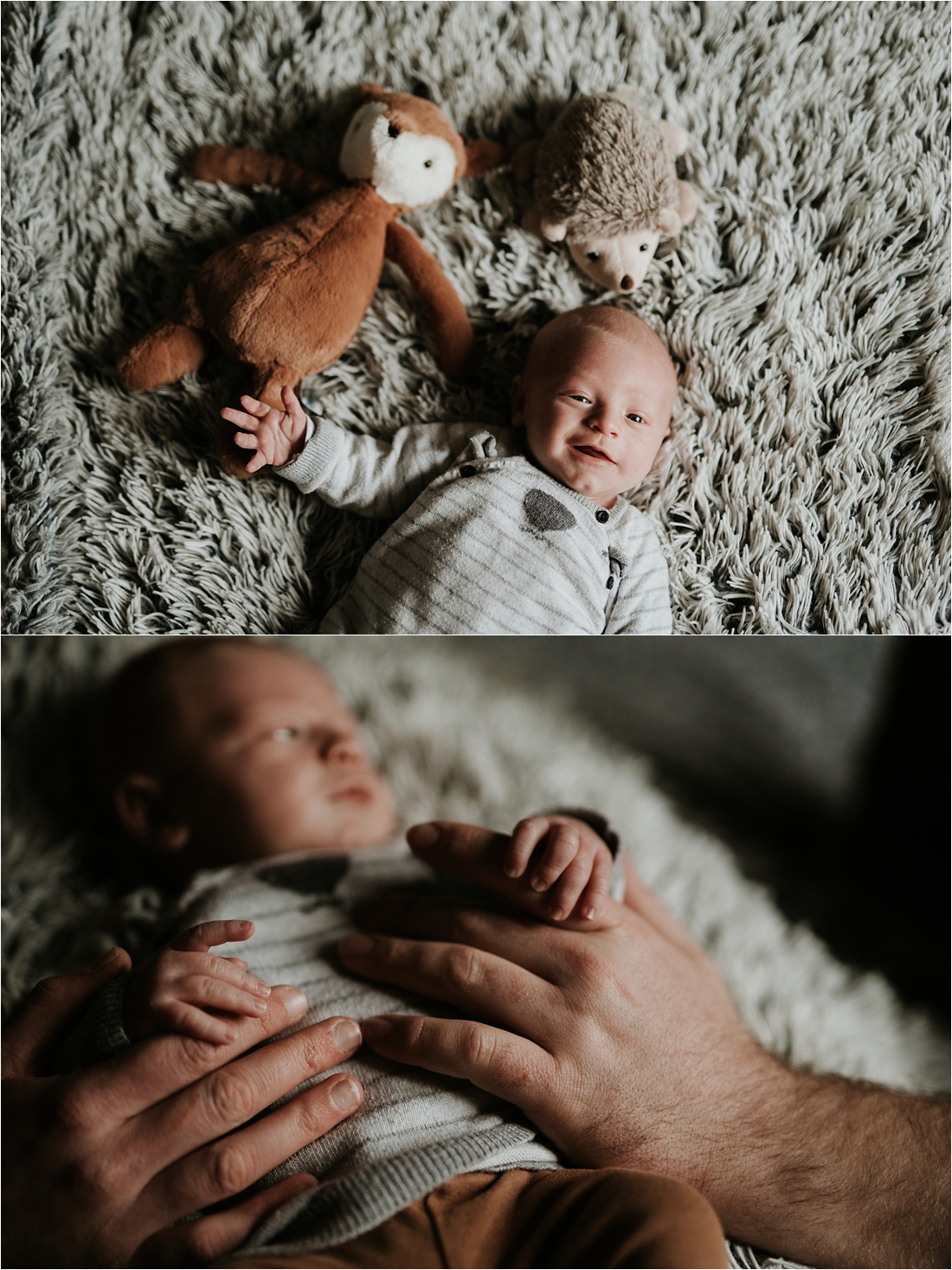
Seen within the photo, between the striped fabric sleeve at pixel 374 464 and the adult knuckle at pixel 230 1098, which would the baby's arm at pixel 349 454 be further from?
the adult knuckle at pixel 230 1098

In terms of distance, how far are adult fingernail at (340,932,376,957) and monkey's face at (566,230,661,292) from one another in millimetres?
812

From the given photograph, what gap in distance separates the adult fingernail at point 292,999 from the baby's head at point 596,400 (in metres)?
0.62

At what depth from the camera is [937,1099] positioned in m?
0.97

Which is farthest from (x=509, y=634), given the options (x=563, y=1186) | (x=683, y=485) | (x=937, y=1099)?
(x=937, y=1099)

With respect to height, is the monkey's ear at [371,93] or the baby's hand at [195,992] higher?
the monkey's ear at [371,93]

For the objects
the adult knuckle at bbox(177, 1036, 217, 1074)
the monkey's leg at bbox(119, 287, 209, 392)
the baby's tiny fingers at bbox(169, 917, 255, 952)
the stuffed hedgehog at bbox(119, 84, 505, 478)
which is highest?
the stuffed hedgehog at bbox(119, 84, 505, 478)

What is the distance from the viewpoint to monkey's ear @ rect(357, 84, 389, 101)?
112 centimetres

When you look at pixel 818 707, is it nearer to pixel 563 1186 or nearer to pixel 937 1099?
pixel 937 1099

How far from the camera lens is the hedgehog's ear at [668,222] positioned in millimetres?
1106

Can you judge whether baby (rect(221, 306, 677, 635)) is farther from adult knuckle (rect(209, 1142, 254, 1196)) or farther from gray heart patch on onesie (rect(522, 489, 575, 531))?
adult knuckle (rect(209, 1142, 254, 1196))

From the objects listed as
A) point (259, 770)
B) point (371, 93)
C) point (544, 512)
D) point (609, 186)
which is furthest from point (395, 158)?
point (259, 770)

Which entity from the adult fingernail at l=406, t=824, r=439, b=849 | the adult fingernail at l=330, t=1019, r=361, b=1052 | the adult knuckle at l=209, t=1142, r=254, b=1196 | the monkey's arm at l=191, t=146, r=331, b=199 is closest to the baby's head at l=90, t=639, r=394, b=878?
the adult fingernail at l=406, t=824, r=439, b=849

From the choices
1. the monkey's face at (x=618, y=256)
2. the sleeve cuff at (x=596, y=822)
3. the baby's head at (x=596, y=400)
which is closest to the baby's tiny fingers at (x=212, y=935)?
the sleeve cuff at (x=596, y=822)

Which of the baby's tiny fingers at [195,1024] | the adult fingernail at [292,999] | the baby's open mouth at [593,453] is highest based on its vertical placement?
the baby's open mouth at [593,453]
